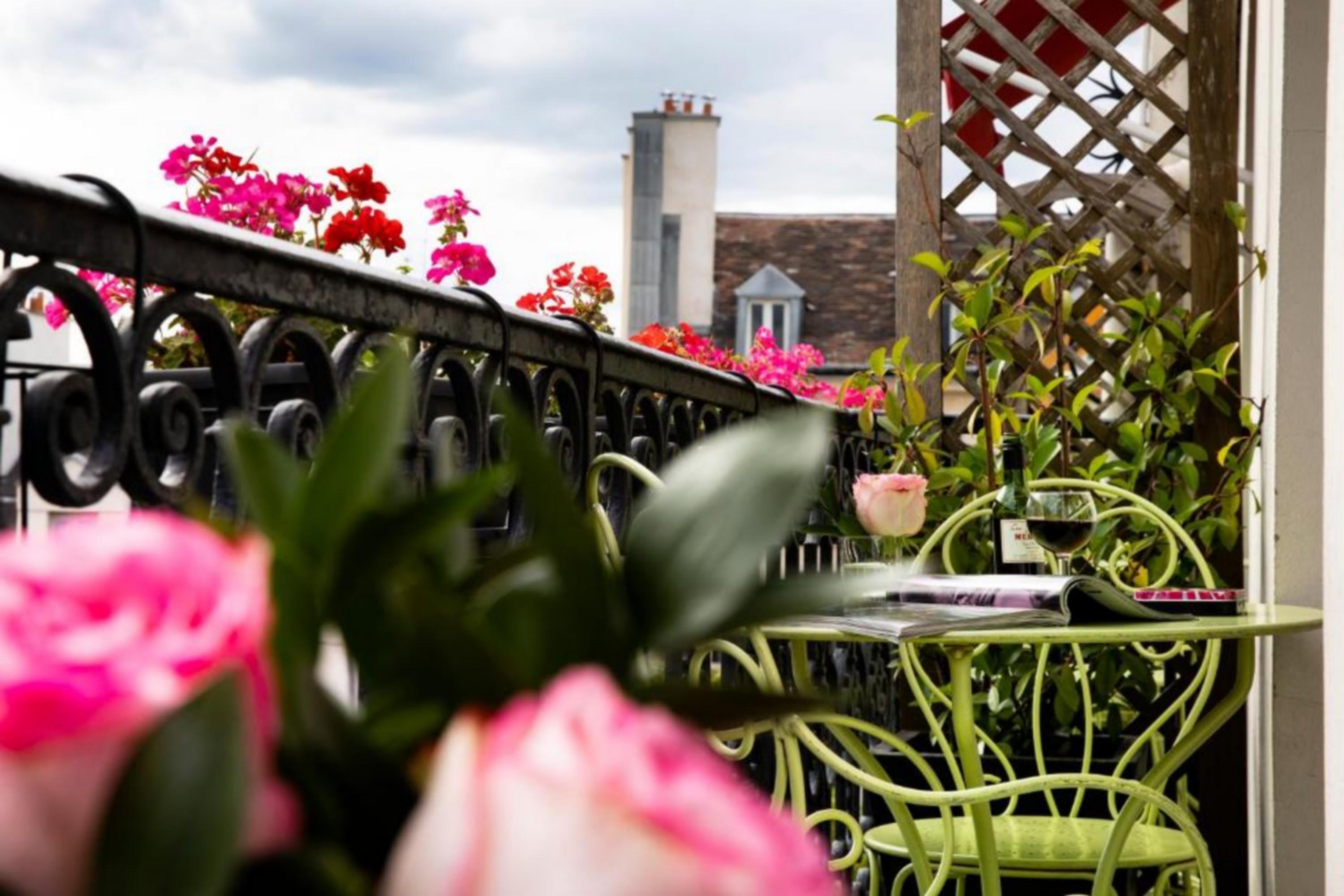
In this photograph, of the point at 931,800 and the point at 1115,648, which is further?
the point at 1115,648

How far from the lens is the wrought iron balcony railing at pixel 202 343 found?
3.09 ft

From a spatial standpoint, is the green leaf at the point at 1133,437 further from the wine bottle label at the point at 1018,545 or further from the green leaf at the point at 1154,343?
the wine bottle label at the point at 1018,545

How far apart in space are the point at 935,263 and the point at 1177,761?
4.76 feet

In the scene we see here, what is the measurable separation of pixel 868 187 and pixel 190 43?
8536 mm

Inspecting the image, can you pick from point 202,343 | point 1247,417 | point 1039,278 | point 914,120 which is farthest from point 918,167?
point 202,343

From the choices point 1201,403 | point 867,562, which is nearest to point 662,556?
point 867,562

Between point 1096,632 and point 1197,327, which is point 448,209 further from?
point 1096,632

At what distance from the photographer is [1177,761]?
86.8 inches

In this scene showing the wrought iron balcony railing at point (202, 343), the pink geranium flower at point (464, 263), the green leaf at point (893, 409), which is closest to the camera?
the wrought iron balcony railing at point (202, 343)

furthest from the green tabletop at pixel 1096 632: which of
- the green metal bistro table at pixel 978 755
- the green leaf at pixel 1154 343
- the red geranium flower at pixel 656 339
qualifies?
the red geranium flower at pixel 656 339

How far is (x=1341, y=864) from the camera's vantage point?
1.82m

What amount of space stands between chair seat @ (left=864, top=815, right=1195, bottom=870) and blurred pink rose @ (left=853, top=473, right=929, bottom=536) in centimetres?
44

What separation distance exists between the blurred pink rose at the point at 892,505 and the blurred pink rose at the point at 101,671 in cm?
201

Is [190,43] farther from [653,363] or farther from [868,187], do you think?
[653,363]
